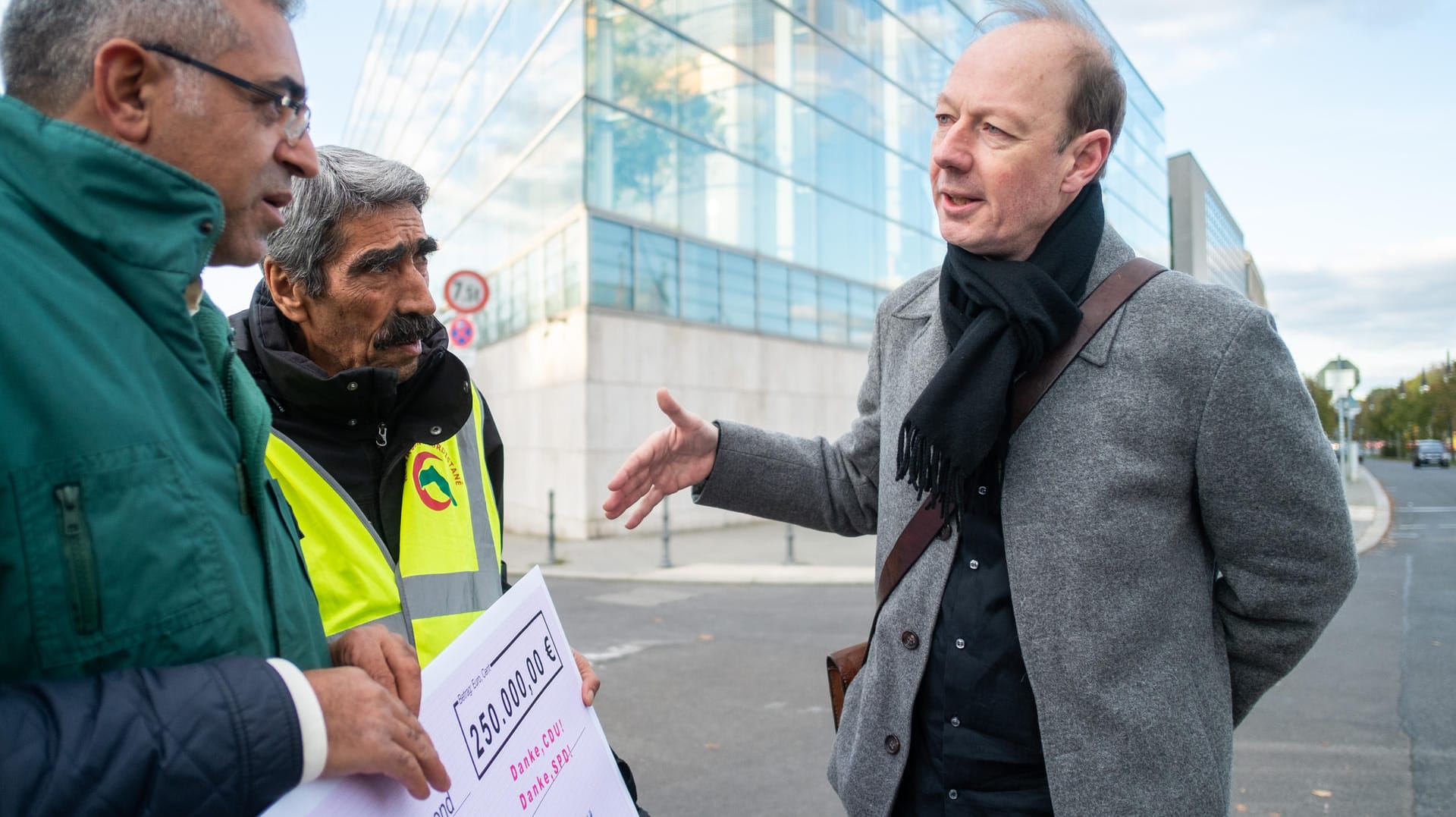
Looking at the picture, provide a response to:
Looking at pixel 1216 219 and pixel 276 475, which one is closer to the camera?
pixel 276 475

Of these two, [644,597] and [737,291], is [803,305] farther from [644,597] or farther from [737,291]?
[644,597]

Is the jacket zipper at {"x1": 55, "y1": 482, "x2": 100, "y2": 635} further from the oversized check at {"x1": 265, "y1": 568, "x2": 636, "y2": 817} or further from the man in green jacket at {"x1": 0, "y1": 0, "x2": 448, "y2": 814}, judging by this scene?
the oversized check at {"x1": 265, "y1": 568, "x2": 636, "y2": 817}

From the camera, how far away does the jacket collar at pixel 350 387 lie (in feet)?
6.66

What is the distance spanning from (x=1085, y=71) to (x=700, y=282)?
1502cm

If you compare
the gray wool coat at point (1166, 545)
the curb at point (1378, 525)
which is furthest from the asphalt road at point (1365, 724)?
the gray wool coat at point (1166, 545)

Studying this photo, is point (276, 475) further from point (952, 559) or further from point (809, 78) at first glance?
point (809, 78)

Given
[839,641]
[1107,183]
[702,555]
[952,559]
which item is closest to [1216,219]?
[1107,183]

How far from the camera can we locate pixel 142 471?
970 millimetres

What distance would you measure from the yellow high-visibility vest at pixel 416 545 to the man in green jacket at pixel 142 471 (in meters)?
0.61

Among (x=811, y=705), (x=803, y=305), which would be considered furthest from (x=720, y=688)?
(x=803, y=305)

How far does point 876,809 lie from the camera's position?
189cm

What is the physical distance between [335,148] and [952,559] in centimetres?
178

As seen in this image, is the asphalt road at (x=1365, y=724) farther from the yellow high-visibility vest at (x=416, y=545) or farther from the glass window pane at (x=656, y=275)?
the glass window pane at (x=656, y=275)

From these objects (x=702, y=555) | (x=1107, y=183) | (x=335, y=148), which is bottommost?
(x=702, y=555)
